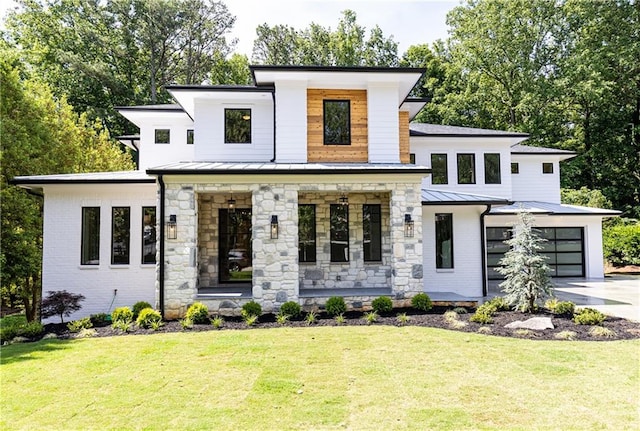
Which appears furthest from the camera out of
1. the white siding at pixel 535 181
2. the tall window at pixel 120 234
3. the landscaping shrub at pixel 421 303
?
the white siding at pixel 535 181

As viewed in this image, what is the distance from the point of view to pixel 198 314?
9023 millimetres

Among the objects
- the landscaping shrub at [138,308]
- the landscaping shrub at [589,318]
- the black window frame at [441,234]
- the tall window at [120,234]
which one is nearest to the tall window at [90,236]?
the tall window at [120,234]

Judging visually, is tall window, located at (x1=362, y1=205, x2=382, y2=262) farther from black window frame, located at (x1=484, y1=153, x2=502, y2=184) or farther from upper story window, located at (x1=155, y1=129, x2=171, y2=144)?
upper story window, located at (x1=155, y1=129, x2=171, y2=144)

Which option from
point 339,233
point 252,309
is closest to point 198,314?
point 252,309

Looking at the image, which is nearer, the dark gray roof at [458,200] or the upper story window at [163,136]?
the dark gray roof at [458,200]

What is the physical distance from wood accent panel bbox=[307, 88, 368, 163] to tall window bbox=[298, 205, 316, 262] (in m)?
1.60

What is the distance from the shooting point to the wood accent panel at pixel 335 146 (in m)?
11.7

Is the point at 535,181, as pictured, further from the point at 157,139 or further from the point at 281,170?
the point at 157,139

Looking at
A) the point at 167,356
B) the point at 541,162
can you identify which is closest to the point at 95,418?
the point at 167,356

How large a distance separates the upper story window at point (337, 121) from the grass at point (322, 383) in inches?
242

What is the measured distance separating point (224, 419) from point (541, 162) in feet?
60.5

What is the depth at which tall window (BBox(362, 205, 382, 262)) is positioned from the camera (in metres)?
12.2

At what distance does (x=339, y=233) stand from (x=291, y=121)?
365 cm

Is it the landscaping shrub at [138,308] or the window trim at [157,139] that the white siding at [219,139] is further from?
the landscaping shrub at [138,308]
